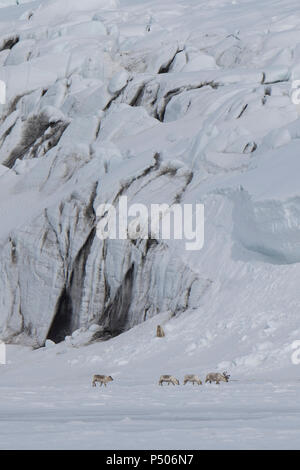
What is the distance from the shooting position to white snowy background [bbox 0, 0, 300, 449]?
17.3 meters

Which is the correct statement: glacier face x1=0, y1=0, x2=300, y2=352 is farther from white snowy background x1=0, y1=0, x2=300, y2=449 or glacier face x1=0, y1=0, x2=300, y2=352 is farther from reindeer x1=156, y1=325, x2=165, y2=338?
reindeer x1=156, y1=325, x2=165, y2=338

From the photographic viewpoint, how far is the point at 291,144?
4212 cm

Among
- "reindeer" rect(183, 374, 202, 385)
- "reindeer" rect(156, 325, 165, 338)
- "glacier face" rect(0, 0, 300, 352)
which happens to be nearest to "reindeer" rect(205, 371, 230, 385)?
"reindeer" rect(183, 374, 202, 385)

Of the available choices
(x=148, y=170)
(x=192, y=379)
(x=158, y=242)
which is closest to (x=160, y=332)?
(x=158, y=242)

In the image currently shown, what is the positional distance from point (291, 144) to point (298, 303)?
1079 centimetres

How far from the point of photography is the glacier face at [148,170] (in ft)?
127

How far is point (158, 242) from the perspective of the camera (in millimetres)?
41812

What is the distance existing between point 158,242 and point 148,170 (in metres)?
6.50

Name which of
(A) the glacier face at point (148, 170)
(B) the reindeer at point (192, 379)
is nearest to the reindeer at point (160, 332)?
(A) the glacier face at point (148, 170)

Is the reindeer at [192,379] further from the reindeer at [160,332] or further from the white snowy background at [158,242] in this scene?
the reindeer at [160,332]

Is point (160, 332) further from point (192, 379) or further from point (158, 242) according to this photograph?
point (192, 379)

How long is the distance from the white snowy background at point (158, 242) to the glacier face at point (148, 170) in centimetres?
11

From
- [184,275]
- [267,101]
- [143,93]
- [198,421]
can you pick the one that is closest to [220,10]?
[143,93]

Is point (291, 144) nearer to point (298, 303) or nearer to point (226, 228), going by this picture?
point (226, 228)
